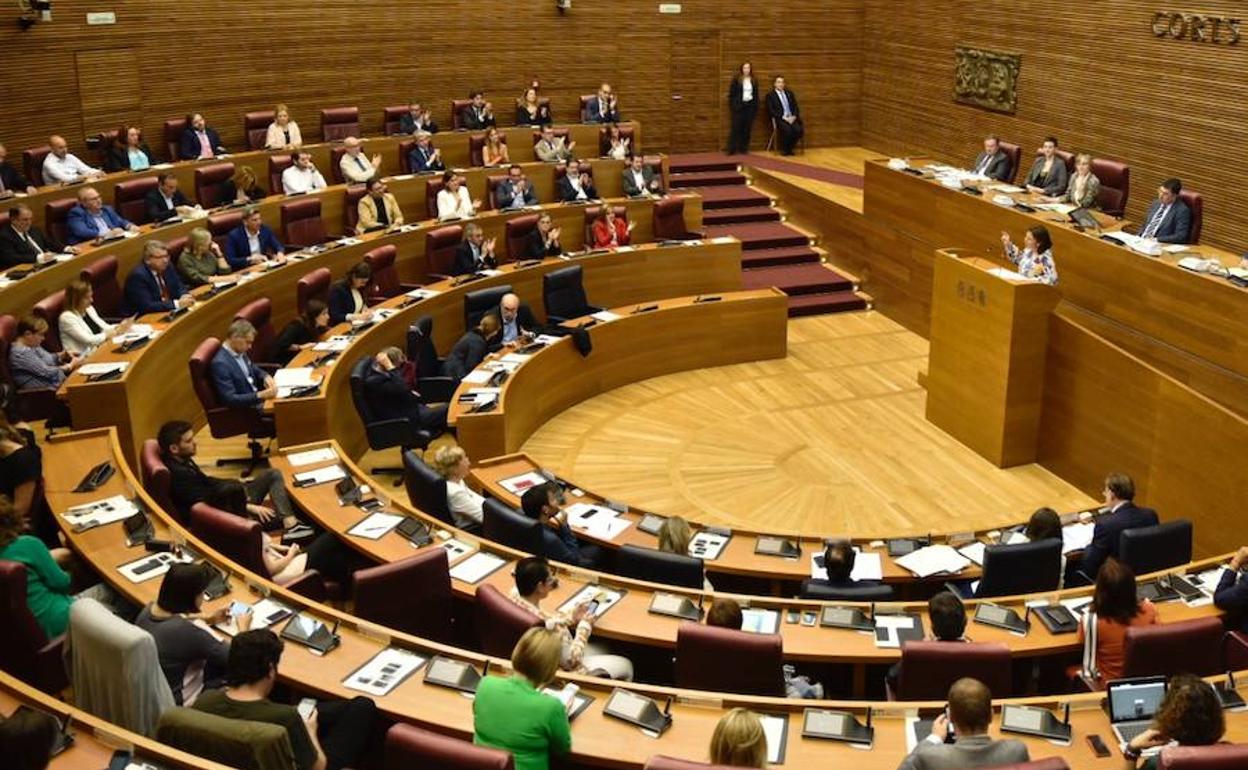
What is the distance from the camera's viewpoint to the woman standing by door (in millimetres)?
15875

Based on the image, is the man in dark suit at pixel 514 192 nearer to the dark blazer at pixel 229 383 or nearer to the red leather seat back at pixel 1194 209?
the dark blazer at pixel 229 383

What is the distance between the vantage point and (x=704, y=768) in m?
3.46

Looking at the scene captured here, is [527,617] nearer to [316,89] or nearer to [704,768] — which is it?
[704,768]

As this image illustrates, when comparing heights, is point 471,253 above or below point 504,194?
below

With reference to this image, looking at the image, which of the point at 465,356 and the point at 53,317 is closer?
the point at 53,317

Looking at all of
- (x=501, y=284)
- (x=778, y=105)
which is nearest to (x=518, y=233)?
(x=501, y=284)

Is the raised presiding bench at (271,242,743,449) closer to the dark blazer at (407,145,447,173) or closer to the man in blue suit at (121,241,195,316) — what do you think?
the man in blue suit at (121,241,195,316)

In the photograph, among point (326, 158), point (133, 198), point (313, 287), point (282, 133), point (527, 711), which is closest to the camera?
point (527, 711)

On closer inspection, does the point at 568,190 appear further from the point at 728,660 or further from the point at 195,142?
the point at 728,660

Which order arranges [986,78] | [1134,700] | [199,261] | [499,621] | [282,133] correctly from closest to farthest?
[1134,700] → [499,621] → [199,261] → [282,133] → [986,78]

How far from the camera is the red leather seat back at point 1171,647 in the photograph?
4535 millimetres

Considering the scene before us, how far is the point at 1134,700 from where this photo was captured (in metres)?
4.11

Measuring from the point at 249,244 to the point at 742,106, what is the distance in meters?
7.93

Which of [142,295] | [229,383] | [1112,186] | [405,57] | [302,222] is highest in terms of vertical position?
[405,57]
